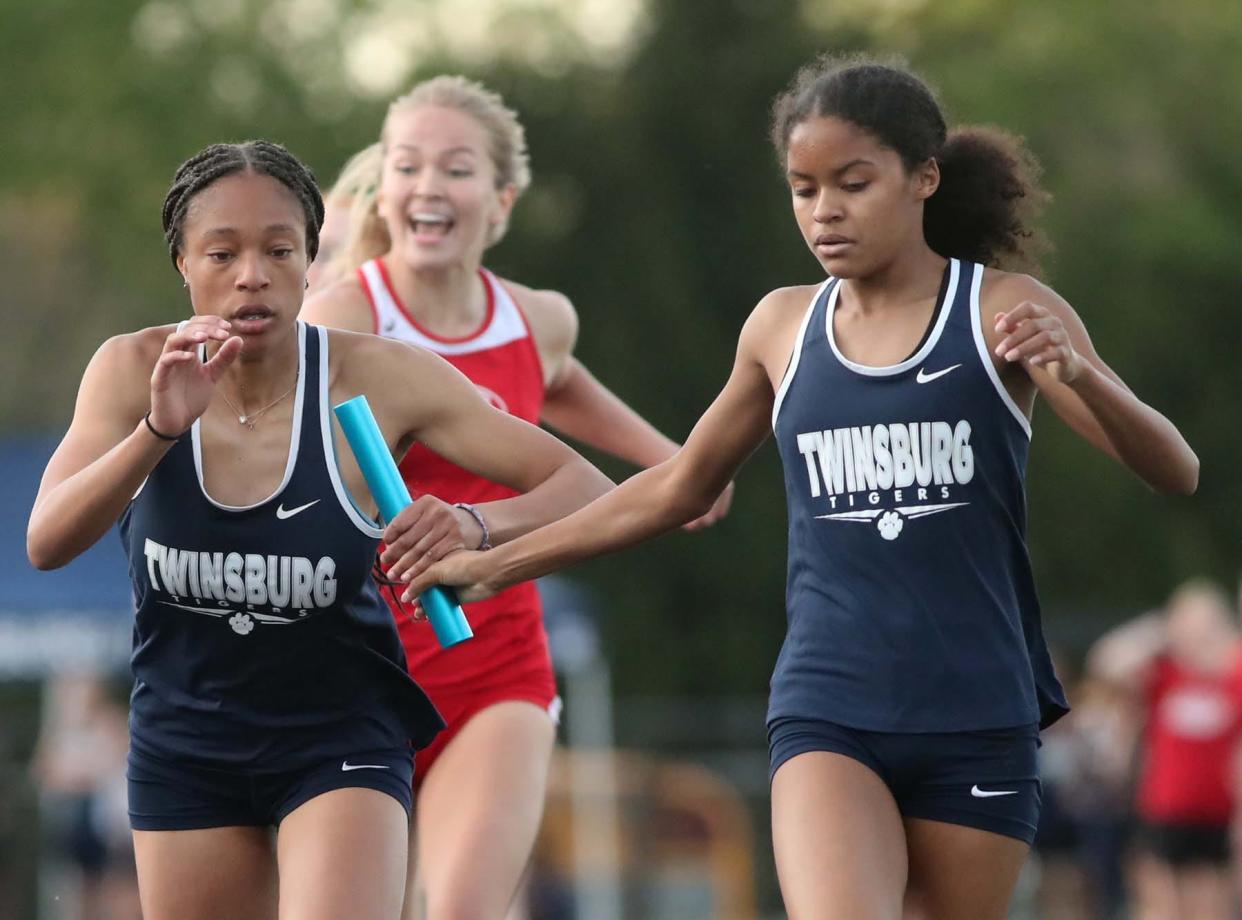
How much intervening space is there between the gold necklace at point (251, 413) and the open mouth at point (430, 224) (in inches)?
58.8

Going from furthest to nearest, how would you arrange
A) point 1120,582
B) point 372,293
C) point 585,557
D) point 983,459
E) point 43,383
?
point 43,383, point 1120,582, point 372,293, point 585,557, point 983,459

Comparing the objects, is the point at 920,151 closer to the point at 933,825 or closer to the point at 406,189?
the point at 933,825

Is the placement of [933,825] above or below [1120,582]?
below

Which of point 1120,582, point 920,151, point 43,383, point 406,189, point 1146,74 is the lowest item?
point 920,151

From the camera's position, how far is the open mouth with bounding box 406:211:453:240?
6547mm

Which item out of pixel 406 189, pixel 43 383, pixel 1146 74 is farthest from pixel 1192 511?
pixel 406 189

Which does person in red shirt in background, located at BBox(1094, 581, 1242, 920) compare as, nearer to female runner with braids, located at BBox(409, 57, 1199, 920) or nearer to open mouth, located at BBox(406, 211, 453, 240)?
open mouth, located at BBox(406, 211, 453, 240)

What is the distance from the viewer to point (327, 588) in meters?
4.98

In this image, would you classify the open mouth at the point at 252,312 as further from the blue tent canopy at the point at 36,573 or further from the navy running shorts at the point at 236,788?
the blue tent canopy at the point at 36,573

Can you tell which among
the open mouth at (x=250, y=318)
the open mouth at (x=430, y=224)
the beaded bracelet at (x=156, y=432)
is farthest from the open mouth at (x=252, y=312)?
the open mouth at (x=430, y=224)

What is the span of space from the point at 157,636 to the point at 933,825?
5.94 feet

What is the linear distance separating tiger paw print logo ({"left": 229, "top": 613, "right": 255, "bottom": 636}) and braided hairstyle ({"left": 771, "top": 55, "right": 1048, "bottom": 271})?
5.29 ft

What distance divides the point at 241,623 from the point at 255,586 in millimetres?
118

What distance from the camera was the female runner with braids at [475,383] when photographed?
19.4 feet
